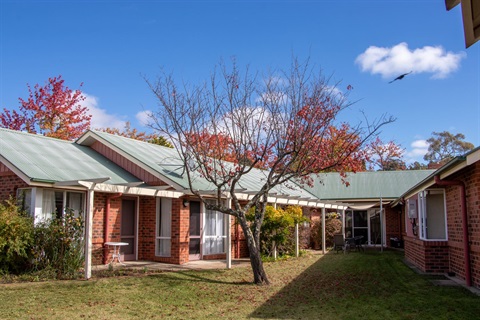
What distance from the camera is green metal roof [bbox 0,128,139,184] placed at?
12617 millimetres

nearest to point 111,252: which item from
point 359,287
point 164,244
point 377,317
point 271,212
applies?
point 164,244

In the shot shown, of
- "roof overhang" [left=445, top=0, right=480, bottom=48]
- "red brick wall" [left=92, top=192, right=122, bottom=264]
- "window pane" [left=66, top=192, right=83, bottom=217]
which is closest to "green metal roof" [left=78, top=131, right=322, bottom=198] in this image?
"red brick wall" [left=92, top=192, right=122, bottom=264]

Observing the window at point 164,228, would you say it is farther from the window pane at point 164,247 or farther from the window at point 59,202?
the window at point 59,202

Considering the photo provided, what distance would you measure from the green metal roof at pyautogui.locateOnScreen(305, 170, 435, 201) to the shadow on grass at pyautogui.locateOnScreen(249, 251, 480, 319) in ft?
44.6

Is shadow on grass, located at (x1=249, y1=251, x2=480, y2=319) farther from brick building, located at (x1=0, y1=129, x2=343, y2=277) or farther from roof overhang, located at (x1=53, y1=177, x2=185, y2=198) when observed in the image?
roof overhang, located at (x1=53, y1=177, x2=185, y2=198)

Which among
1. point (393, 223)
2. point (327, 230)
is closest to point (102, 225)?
point (327, 230)

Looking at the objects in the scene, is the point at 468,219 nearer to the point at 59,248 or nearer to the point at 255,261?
the point at 255,261

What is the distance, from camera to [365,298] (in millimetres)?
10023

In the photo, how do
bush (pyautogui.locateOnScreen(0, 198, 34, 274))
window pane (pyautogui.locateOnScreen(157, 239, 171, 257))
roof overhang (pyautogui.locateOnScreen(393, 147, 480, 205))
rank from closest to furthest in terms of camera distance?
roof overhang (pyautogui.locateOnScreen(393, 147, 480, 205)) < bush (pyautogui.locateOnScreen(0, 198, 34, 274)) < window pane (pyautogui.locateOnScreen(157, 239, 171, 257))

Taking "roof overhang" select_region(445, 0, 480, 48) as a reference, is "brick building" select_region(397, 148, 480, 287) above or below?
below

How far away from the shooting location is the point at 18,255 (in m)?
11.6

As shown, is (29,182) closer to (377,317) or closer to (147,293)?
(147,293)

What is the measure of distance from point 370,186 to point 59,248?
21.1 meters

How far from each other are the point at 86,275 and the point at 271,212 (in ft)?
27.3
